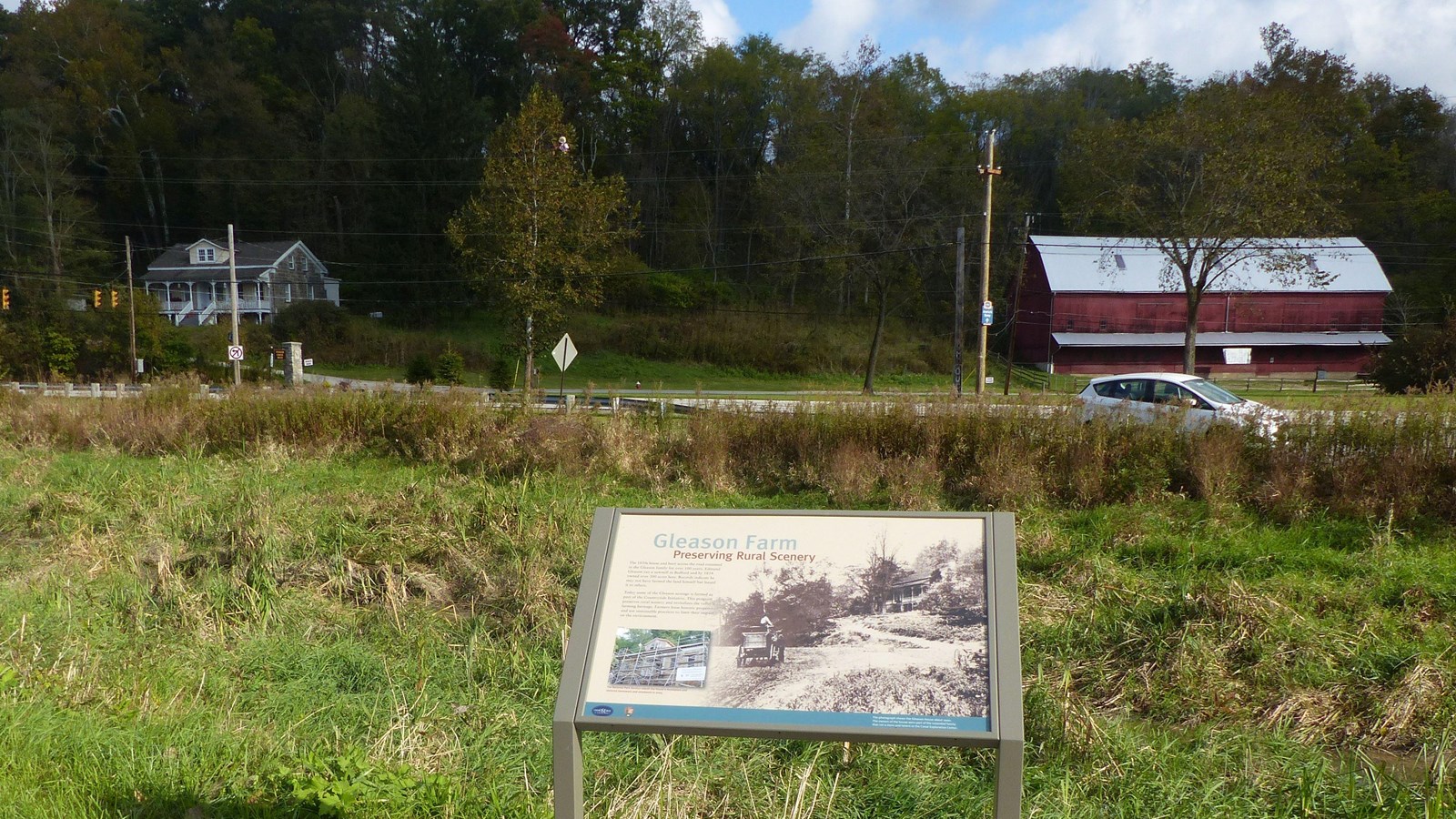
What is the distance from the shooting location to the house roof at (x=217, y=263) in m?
57.6

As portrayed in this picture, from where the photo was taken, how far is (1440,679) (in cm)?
598

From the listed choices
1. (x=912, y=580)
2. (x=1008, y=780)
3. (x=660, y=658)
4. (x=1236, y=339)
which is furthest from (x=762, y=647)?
(x=1236, y=339)

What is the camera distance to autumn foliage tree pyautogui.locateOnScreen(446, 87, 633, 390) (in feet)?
112

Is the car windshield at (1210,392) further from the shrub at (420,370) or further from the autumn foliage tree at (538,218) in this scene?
the shrub at (420,370)

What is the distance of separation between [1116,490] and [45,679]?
963 cm

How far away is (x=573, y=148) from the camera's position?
5100 cm

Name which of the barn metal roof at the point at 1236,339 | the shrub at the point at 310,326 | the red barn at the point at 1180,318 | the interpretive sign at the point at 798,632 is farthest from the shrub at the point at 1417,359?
the shrub at the point at 310,326

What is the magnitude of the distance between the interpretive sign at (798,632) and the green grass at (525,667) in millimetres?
1185

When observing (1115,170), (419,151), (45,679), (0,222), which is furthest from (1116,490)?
(0,222)

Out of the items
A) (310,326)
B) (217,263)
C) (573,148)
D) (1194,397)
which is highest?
(573,148)

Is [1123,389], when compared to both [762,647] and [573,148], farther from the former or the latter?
[573,148]

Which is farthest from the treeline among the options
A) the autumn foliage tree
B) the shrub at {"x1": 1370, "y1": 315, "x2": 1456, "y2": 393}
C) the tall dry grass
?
the tall dry grass

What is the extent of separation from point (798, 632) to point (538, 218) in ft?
108

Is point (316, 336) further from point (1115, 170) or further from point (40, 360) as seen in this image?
point (1115, 170)
